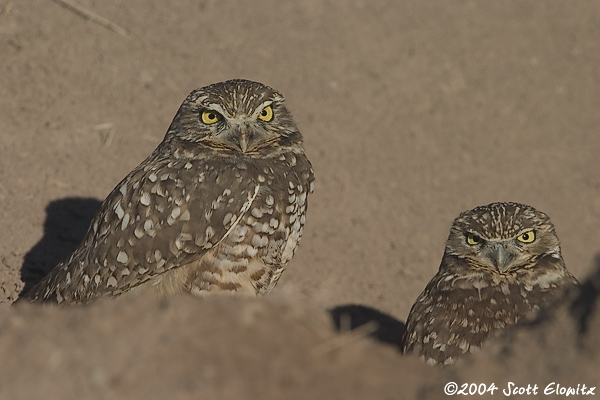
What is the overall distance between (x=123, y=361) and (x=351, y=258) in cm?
567

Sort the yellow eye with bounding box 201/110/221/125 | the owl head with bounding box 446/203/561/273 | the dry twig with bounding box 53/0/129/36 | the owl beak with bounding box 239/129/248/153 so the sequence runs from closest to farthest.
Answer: the owl beak with bounding box 239/129/248/153
the yellow eye with bounding box 201/110/221/125
the owl head with bounding box 446/203/561/273
the dry twig with bounding box 53/0/129/36

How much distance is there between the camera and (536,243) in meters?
6.46

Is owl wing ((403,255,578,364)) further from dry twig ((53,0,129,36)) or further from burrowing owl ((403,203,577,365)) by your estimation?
dry twig ((53,0,129,36))

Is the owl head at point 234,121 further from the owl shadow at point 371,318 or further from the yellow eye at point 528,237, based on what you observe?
the owl shadow at point 371,318

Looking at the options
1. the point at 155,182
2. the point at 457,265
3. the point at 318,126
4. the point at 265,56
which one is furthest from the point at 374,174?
the point at 155,182

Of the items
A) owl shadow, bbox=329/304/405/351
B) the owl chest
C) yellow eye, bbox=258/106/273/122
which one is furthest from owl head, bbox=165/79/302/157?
owl shadow, bbox=329/304/405/351

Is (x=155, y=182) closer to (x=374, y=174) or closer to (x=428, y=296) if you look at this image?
(x=428, y=296)

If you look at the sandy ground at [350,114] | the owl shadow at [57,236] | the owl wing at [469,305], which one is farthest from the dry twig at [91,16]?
the owl wing at [469,305]

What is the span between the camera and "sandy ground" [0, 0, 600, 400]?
8711mm

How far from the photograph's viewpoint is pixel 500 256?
628 centimetres

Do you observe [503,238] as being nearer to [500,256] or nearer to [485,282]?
[500,256]

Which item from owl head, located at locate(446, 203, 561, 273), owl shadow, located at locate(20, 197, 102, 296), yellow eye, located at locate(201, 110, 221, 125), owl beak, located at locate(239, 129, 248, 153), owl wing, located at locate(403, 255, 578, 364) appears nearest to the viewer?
owl wing, located at locate(403, 255, 578, 364)

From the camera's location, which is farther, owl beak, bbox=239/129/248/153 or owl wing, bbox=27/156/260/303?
owl beak, bbox=239/129/248/153

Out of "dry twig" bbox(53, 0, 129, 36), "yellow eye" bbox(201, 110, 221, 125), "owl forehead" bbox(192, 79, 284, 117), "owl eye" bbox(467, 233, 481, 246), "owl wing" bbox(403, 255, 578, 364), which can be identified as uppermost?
"dry twig" bbox(53, 0, 129, 36)
